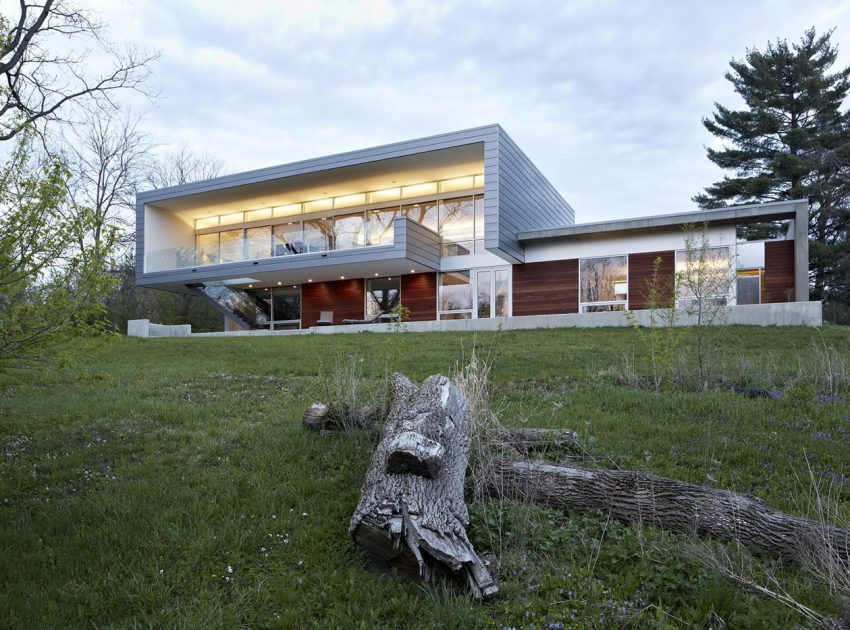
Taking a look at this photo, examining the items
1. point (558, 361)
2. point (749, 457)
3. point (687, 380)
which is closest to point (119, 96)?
point (558, 361)

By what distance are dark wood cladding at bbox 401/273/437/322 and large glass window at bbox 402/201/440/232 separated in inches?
85.6

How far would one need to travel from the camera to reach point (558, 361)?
981 centimetres

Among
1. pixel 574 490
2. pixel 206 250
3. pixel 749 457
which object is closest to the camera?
pixel 574 490

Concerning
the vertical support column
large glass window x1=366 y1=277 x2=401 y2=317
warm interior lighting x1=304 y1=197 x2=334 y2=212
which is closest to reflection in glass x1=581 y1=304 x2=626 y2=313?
the vertical support column

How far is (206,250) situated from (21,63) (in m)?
9.74

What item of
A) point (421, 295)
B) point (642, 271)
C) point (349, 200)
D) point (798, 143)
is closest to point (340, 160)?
point (349, 200)

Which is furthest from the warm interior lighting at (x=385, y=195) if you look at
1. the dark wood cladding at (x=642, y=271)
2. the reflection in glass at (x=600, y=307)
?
the dark wood cladding at (x=642, y=271)

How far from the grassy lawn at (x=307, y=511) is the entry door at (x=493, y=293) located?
42.0ft

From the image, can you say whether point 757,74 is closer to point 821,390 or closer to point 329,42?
Answer: point 329,42

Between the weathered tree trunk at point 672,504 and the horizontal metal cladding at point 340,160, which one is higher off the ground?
the horizontal metal cladding at point 340,160

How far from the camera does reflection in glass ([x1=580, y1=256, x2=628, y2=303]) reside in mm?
19250

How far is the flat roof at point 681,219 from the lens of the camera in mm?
16594

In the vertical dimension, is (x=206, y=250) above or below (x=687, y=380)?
above

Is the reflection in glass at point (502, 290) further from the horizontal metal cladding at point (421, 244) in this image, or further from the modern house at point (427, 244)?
the horizontal metal cladding at point (421, 244)
